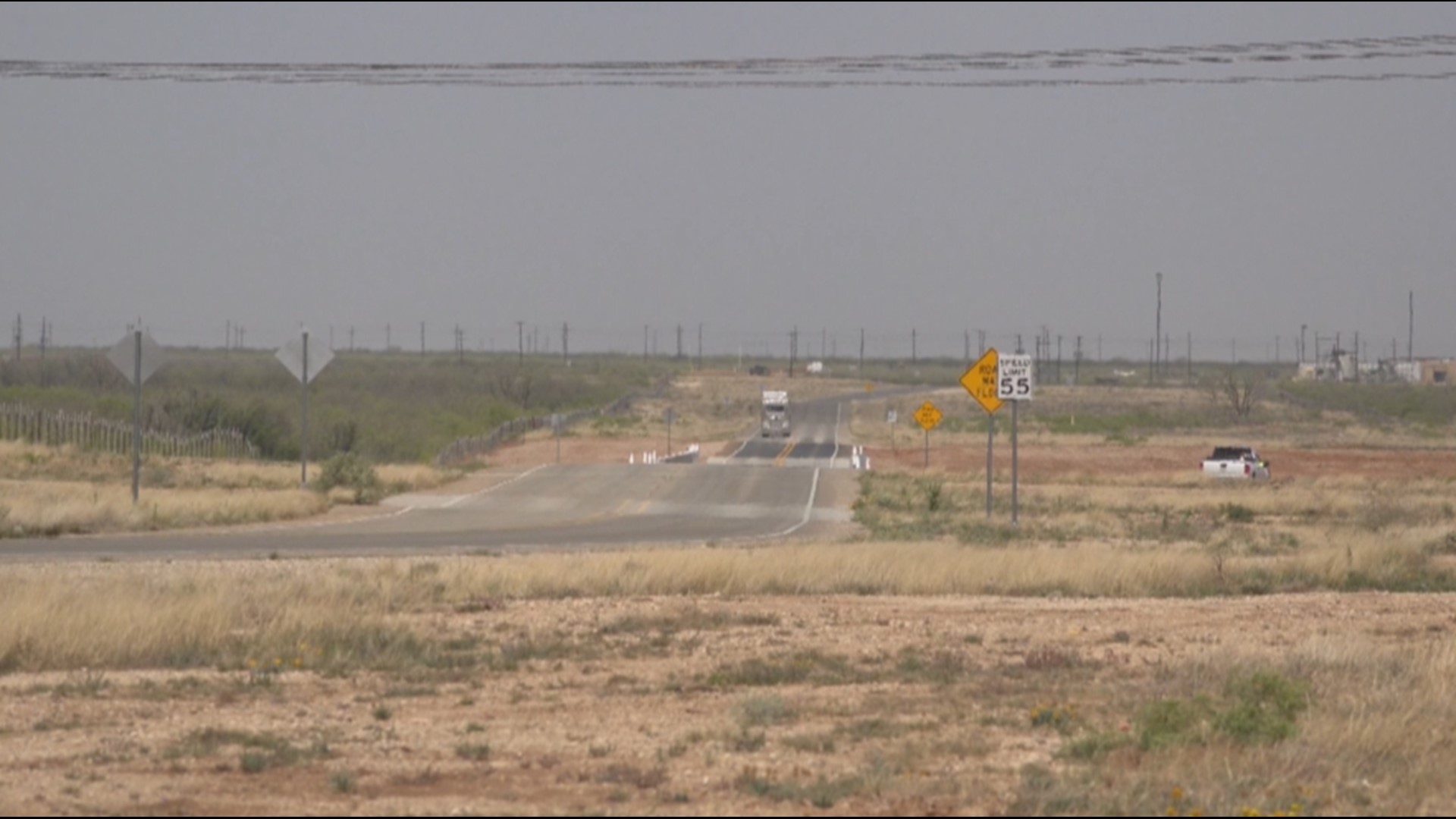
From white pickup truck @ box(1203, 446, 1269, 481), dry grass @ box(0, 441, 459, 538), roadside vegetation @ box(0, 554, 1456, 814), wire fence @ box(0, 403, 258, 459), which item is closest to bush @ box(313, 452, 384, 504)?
dry grass @ box(0, 441, 459, 538)

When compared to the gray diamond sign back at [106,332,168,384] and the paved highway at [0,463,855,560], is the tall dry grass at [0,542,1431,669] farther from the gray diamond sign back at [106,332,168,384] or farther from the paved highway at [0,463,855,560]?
→ the gray diamond sign back at [106,332,168,384]

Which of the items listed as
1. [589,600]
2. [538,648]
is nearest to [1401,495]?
[589,600]

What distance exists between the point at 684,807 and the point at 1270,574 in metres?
16.5

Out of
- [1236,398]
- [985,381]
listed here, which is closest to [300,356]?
[985,381]

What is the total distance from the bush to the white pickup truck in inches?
1254

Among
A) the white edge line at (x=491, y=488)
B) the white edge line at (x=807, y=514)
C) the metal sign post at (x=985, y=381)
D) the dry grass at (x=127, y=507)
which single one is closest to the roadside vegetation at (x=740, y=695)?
the metal sign post at (x=985, y=381)

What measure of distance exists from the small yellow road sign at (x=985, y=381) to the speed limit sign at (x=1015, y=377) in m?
1.13

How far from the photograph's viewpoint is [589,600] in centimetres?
1872

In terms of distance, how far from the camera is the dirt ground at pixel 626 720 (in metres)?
8.82

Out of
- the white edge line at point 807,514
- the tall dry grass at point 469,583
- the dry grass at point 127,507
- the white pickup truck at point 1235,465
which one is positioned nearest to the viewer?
the tall dry grass at point 469,583

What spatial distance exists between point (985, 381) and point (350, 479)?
70.4 ft

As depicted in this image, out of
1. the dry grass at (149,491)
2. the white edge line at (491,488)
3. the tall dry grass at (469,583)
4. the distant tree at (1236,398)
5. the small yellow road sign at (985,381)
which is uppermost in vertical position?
the small yellow road sign at (985,381)

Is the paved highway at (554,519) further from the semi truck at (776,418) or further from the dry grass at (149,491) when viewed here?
the semi truck at (776,418)

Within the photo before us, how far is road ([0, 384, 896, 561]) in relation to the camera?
29.7 m
